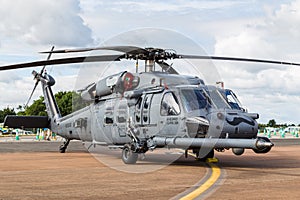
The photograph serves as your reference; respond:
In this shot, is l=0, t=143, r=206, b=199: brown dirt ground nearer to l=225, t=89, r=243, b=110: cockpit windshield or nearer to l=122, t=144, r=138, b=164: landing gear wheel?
l=122, t=144, r=138, b=164: landing gear wheel

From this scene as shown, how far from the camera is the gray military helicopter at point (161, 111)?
47.1 feet

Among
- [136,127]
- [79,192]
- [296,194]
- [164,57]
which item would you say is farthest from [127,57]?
[296,194]

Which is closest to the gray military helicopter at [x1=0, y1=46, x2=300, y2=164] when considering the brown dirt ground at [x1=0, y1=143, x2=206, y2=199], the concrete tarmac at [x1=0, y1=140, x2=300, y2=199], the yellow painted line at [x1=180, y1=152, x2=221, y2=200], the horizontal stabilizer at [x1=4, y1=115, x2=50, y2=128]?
the yellow painted line at [x1=180, y1=152, x2=221, y2=200]

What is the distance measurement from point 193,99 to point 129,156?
126 inches

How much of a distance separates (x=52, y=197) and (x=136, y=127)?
782 cm

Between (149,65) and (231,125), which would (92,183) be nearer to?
(231,125)

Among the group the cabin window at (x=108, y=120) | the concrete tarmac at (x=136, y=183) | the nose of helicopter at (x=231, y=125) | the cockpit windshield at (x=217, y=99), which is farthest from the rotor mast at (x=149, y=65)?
the concrete tarmac at (x=136, y=183)

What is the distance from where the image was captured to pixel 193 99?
1502 centimetres

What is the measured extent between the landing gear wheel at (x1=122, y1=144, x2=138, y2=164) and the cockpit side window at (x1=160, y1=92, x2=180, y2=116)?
1.81m

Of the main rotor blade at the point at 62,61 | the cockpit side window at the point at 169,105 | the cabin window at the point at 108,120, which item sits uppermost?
the main rotor blade at the point at 62,61

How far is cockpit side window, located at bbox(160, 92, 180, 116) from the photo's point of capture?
1516cm

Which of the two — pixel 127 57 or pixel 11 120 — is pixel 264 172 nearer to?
pixel 127 57

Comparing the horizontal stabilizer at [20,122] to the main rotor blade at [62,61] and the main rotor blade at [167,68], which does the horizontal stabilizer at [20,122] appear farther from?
the main rotor blade at [167,68]

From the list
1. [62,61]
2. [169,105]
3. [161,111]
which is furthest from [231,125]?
[62,61]
